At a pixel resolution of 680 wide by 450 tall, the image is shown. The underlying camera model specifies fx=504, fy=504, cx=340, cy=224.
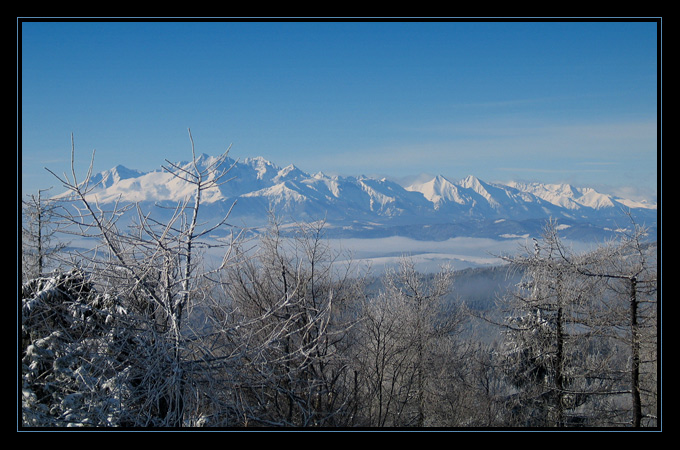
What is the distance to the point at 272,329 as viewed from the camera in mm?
9086

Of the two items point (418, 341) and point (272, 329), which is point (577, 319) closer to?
point (418, 341)

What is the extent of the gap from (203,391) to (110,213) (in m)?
2.13

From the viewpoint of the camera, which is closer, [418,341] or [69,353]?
[69,353]

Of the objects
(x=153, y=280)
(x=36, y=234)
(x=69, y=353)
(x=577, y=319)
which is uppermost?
(x=36, y=234)

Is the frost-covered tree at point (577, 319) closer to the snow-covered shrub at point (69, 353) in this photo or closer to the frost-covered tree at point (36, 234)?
the snow-covered shrub at point (69, 353)

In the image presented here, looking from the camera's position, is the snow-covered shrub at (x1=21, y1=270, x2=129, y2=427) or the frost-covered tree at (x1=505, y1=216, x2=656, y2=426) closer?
the snow-covered shrub at (x1=21, y1=270, x2=129, y2=427)

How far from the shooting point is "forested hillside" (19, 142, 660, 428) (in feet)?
16.8

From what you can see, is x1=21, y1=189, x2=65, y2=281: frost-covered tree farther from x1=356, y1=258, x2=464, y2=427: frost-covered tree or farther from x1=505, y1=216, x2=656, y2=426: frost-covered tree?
x1=505, y1=216, x2=656, y2=426: frost-covered tree

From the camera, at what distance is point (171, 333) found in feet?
16.5

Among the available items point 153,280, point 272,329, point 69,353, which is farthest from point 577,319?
point 69,353

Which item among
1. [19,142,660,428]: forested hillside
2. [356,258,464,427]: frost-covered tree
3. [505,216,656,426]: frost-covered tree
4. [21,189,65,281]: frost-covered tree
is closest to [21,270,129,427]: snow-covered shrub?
[19,142,660,428]: forested hillside

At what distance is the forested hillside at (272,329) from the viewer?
512cm
